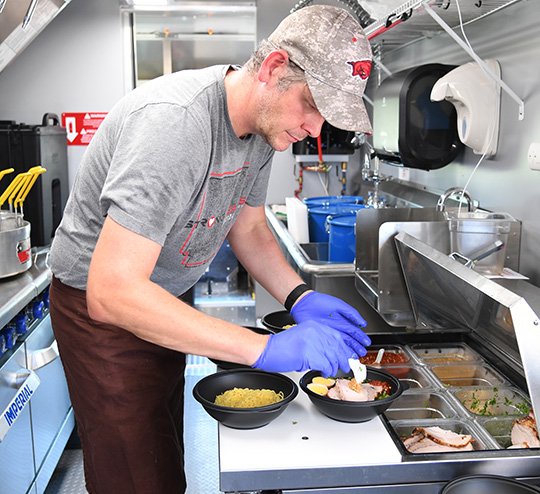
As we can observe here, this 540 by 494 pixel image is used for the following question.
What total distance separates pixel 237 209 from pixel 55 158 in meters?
2.19

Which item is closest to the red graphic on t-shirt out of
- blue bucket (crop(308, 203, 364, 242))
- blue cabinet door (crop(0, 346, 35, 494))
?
blue cabinet door (crop(0, 346, 35, 494))

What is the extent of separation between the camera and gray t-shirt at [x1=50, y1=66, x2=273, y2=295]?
1.35m

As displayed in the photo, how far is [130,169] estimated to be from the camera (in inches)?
52.8

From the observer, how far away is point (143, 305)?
1.36 metres

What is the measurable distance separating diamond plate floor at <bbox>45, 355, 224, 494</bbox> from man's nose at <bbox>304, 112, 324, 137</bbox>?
6.32 ft

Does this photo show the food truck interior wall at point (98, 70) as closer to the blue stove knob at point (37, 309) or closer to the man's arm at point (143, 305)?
the man's arm at point (143, 305)

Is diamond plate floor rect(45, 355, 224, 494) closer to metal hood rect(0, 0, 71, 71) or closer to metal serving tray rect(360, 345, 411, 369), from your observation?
metal serving tray rect(360, 345, 411, 369)

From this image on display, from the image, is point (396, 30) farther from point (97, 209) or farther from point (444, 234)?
point (97, 209)

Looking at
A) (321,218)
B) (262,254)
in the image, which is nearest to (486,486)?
(262,254)

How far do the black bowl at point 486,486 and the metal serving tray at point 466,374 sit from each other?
59 cm

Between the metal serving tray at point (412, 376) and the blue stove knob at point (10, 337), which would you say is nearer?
the metal serving tray at point (412, 376)

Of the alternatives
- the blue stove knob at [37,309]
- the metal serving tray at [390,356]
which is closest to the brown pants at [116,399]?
the metal serving tray at [390,356]

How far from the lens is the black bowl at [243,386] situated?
4.72ft

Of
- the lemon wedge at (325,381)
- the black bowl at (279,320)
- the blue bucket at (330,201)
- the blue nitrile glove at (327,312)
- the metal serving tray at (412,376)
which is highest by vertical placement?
the blue bucket at (330,201)
